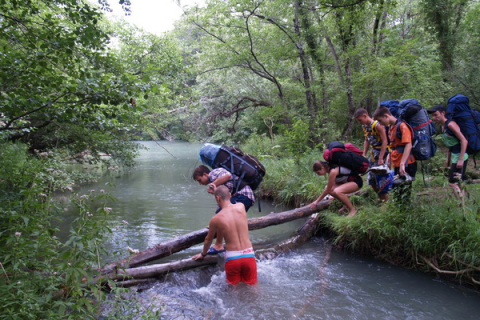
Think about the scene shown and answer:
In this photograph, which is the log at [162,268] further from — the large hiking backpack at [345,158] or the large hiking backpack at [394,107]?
the large hiking backpack at [394,107]

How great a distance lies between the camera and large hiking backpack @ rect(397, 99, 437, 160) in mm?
4929

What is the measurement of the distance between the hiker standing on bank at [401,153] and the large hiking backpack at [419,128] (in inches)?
3.4

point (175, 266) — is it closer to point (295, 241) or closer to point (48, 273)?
point (48, 273)

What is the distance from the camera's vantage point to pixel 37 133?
9523mm

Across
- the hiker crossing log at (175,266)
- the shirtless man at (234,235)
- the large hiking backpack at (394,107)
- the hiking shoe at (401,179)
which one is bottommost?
the hiker crossing log at (175,266)

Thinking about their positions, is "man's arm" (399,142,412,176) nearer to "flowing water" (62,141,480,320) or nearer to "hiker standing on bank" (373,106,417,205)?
"hiker standing on bank" (373,106,417,205)

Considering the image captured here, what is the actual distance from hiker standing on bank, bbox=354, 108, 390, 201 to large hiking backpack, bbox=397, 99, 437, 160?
555mm

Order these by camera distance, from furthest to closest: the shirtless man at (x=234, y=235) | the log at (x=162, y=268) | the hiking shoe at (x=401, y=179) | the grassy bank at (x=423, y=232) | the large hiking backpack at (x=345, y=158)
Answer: the large hiking backpack at (x=345, y=158) < the hiking shoe at (x=401, y=179) < the grassy bank at (x=423, y=232) < the log at (x=162, y=268) < the shirtless man at (x=234, y=235)

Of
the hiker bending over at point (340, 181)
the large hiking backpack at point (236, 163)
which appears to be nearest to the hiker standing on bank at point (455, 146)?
the hiker bending over at point (340, 181)

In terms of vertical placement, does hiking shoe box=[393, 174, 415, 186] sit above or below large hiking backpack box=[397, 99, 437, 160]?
below

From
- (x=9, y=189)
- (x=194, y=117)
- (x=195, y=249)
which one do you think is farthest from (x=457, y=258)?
(x=194, y=117)

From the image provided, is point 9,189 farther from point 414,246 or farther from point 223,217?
point 414,246

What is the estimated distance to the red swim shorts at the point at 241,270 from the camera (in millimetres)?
3959

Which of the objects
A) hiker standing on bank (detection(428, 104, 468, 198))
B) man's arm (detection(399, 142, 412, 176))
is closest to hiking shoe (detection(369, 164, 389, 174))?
man's arm (detection(399, 142, 412, 176))
